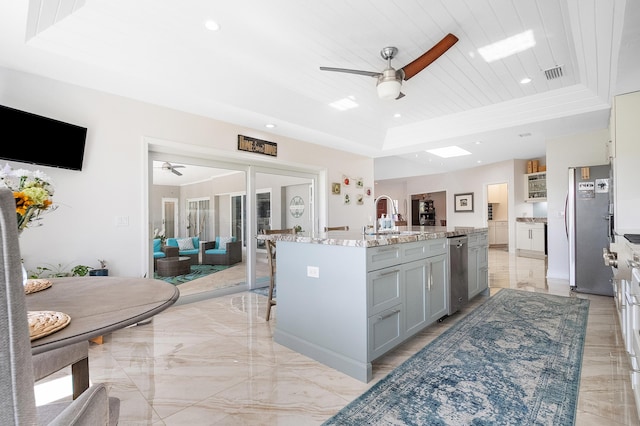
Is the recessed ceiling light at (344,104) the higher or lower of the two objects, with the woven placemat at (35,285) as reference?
higher

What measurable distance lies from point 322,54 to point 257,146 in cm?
191

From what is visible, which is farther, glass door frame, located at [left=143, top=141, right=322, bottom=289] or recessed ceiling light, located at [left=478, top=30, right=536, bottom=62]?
glass door frame, located at [left=143, top=141, right=322, bottom=289]

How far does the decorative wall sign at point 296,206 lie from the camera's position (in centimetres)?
547

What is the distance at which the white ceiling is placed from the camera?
231 cm

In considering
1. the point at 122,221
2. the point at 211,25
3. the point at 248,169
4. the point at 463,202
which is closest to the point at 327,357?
the point at 122,221

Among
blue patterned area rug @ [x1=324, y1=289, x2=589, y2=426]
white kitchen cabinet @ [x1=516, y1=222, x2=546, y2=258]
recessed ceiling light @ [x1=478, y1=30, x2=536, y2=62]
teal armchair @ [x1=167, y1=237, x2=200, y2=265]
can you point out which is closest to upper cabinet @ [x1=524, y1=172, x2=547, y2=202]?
white kitchen cabinet @ [x1=516, y1=222, x2=546, y2=258]

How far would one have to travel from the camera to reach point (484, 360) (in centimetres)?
227

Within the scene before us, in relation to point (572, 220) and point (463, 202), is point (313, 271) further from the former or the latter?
point (463, 202)

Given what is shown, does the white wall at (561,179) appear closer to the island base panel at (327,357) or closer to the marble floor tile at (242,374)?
the marble floor tile at (242,374)

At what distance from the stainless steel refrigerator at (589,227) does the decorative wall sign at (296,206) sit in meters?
4.11

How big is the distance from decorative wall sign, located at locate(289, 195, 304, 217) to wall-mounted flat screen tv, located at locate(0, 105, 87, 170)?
3.13m

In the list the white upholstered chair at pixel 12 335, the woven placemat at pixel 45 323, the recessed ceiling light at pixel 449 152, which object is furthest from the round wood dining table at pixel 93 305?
the recessed ceiling light at pixel 449 152

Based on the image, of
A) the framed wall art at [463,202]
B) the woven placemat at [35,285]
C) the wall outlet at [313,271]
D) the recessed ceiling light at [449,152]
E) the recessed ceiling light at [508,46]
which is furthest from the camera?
the framed wall art at [463,202]

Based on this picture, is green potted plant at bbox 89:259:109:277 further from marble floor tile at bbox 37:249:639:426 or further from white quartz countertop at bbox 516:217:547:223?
white quartz countertop at bbox 516:217:547:223
